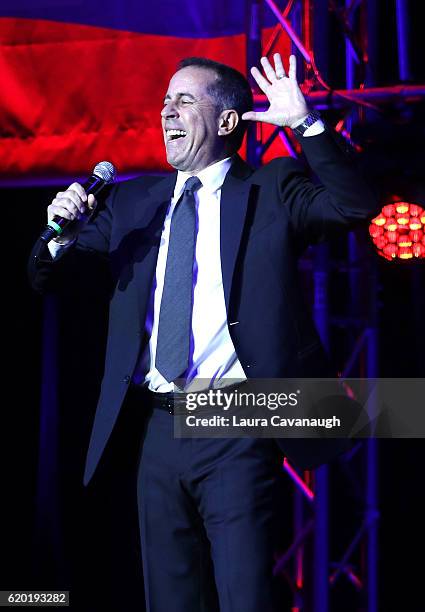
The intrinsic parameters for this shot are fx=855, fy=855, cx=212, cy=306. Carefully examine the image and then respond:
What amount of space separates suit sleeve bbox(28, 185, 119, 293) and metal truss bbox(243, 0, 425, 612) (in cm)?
80

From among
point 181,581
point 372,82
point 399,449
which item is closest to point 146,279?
point 181,581

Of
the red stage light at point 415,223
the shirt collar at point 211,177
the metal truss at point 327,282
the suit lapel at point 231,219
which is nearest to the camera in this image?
the suit lapel at point 231,219

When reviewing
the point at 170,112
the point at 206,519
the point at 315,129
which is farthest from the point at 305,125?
the point at 206,519

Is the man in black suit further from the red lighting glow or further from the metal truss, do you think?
the red lighting glow

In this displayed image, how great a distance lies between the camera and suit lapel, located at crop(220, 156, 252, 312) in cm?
204

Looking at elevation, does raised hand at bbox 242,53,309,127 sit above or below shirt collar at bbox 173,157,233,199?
above

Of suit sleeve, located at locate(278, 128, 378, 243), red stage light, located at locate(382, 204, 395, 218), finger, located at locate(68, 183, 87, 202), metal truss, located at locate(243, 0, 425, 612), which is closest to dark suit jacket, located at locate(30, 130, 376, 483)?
suit sleeve, located at locate(278, 128, 378, 243)

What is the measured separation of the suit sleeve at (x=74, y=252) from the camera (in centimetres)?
210

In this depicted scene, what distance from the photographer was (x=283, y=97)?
2.04 meters

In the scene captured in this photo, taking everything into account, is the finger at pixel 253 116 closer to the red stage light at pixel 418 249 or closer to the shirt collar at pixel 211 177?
the shirt collar at pixel 211 177

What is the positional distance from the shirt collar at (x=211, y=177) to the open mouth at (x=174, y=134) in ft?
0.30

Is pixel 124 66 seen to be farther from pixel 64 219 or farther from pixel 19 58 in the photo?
pixel 64 219

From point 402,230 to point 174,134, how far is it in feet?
4.18

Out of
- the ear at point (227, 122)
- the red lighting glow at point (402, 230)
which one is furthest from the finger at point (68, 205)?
the red lighting glow at point (402, 230)
